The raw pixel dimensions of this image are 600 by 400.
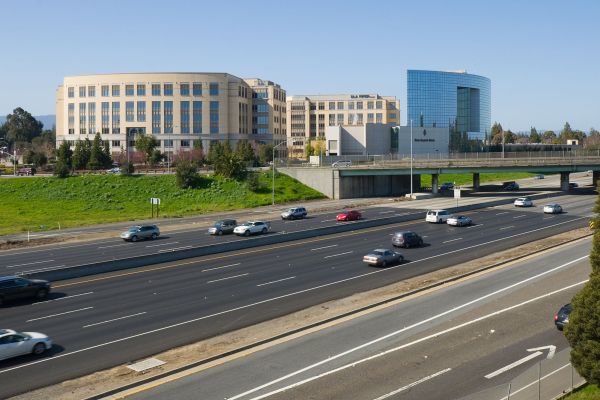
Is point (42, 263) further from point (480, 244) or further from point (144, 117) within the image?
point (144, 117)

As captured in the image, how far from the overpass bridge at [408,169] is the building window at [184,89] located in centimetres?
4977

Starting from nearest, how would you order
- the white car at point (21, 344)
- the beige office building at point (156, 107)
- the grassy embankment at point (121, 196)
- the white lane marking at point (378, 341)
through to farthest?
the white lane marking at point (378, 341) < the white car at point (21, 344) < the grassy embankment at point (121, 196) < the beige office building at point (156, 107)

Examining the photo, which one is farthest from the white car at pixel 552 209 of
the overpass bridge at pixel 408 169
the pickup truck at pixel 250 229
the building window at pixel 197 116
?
the building window at pixel 197 116

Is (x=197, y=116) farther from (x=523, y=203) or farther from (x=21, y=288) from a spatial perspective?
(x=21, y=288)

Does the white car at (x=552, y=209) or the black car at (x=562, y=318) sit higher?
the white car at (x=552, y=209)

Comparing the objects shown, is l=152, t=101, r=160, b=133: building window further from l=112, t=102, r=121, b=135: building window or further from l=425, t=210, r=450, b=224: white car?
l=425, t=210, r=450, b=224: white car

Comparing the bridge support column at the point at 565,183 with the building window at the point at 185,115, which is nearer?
the bridge support column at the point at 565,183

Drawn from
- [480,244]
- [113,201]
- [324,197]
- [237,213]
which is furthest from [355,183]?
[480,244]

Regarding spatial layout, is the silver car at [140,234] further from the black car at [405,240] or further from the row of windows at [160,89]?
the row of windows at [160,89]

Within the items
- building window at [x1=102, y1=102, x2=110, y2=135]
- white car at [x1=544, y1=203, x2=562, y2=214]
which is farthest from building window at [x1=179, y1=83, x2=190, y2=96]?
white car at [x1=544, y1=203, x2=562, y2=214]

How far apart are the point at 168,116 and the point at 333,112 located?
61942mm

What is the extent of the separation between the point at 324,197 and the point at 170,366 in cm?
7062

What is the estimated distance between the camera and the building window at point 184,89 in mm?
139750

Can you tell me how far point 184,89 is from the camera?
5507 inches
